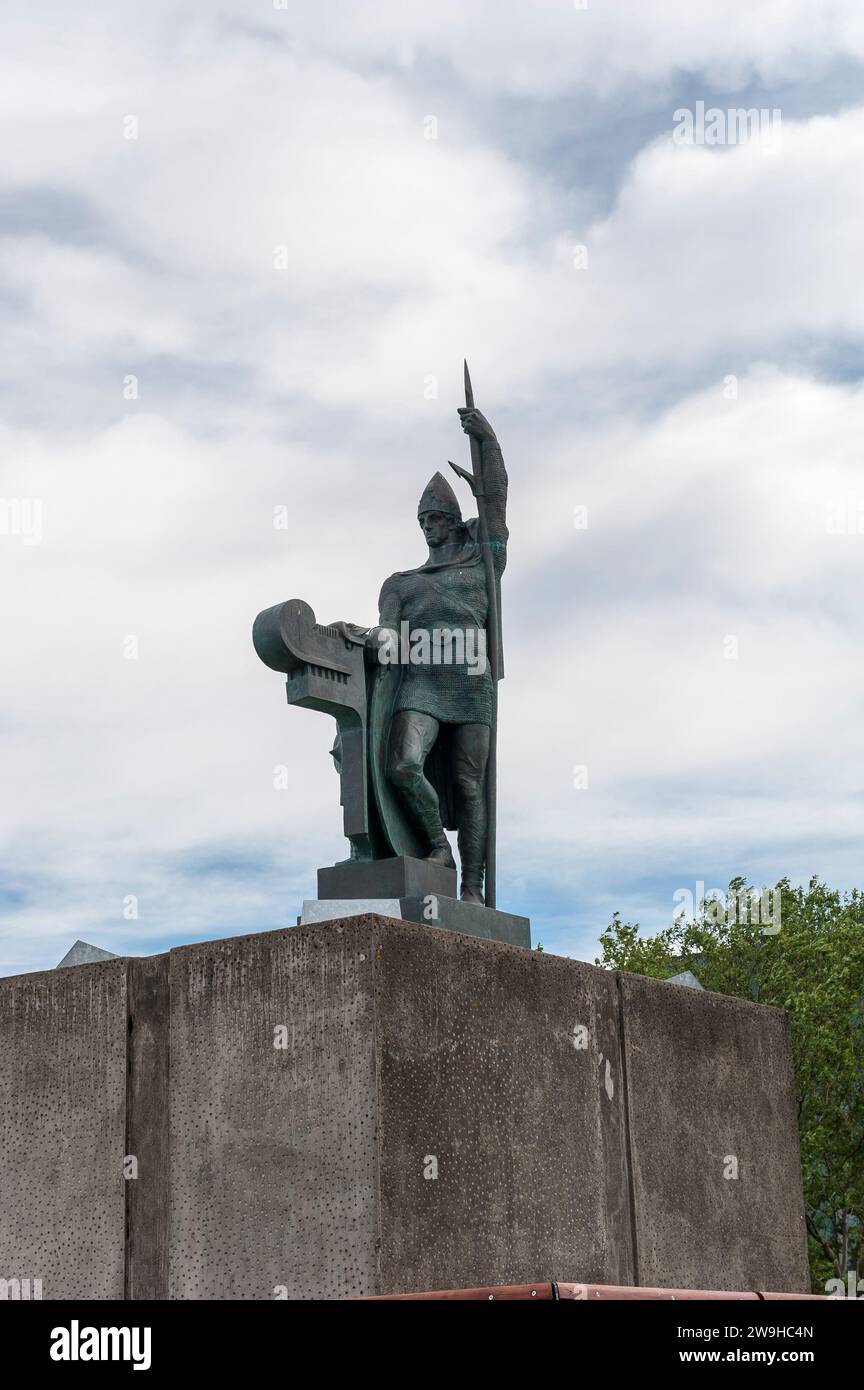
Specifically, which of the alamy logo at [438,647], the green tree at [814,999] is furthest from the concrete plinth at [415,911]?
the green tree at [814,999]

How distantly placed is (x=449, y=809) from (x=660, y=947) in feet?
79.6

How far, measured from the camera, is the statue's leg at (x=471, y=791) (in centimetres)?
Result: 839

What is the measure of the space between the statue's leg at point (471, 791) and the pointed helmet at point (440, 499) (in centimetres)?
118

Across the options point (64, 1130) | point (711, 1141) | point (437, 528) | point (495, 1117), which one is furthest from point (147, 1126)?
point (437, 528)

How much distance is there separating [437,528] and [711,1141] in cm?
348

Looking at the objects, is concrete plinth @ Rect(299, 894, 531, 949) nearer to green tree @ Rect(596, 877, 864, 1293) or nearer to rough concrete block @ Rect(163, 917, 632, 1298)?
rough concrete block @ Rect(163, 917, 632, 1298)

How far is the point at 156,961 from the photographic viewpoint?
7.36 metres

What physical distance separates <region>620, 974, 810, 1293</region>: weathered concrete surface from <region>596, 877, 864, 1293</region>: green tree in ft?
64.0

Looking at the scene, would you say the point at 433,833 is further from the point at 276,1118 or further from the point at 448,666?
the point at 276,1118

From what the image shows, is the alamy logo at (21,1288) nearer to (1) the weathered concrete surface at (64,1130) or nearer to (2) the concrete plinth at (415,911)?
(1) the weathered concrete surface at (64,1130)

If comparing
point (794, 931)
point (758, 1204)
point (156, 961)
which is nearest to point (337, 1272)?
point (156, 961)

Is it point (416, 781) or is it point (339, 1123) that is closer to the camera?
point (339, 1123)
